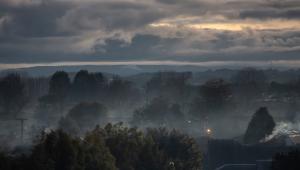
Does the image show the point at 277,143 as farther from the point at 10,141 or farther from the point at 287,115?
the point at 287,115

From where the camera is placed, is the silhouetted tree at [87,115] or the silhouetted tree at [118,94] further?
the silhouetted tree at [118,94]

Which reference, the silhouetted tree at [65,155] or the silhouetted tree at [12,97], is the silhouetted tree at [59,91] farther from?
the silhouetted tree at [65,155]

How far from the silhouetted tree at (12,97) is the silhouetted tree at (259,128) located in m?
48.8

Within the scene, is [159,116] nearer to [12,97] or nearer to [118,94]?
[12,97]

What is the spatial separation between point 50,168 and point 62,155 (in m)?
2.67

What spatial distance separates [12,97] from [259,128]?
5658cm

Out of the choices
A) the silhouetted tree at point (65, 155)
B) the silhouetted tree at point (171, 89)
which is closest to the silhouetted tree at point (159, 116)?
the silhouetted tree at point (171, 89)

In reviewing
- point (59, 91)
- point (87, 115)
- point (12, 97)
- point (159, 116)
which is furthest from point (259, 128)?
point (12, 97)

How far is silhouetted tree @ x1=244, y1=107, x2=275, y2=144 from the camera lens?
9938 cm

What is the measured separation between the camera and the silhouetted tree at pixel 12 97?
5688 inches

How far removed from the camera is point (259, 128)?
100 metres

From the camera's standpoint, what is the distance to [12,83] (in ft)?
505

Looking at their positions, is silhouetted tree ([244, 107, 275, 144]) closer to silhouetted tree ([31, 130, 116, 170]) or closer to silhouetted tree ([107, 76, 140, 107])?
silhouetted tree ([31, 130, 116, 170])

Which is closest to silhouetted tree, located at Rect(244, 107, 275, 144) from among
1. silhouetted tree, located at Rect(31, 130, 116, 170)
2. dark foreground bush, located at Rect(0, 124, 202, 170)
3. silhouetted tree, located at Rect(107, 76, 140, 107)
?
dark foreground bush, located at Rect(0, 124, 202, 170)
